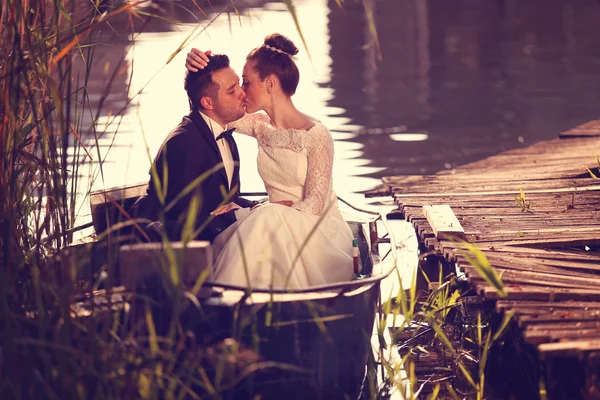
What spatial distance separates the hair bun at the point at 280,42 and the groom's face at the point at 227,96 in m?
0.25

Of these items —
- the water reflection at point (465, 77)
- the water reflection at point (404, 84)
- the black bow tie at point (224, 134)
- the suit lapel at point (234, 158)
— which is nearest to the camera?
the black bow tie at point (224, 134)

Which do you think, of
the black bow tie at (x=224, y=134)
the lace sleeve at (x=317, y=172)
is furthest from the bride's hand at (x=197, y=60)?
the lace sleeve at (x=317, y=172)

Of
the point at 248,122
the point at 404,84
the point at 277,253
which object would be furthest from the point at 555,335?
the point at 404,84

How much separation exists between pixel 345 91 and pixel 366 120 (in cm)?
250

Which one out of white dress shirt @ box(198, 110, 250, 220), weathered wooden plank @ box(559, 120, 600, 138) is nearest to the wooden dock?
weathered wooden plank @ box(559, 120, 600, 138)

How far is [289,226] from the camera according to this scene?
521 centimetres

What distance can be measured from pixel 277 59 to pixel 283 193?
25.8 inches

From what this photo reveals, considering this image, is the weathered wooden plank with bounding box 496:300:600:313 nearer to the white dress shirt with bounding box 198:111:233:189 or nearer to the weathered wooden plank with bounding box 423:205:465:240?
the weathered wooden plank with bounding box 423:205:465:240

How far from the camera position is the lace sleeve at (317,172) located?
5.57m

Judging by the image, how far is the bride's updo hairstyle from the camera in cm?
561

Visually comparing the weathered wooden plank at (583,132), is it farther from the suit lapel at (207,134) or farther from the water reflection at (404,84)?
the suit lapel at (207,134)

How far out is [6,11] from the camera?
480cm

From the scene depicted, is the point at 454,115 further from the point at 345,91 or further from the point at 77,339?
the point at 77,339

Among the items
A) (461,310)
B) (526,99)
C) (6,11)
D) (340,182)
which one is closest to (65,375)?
(6,11)
